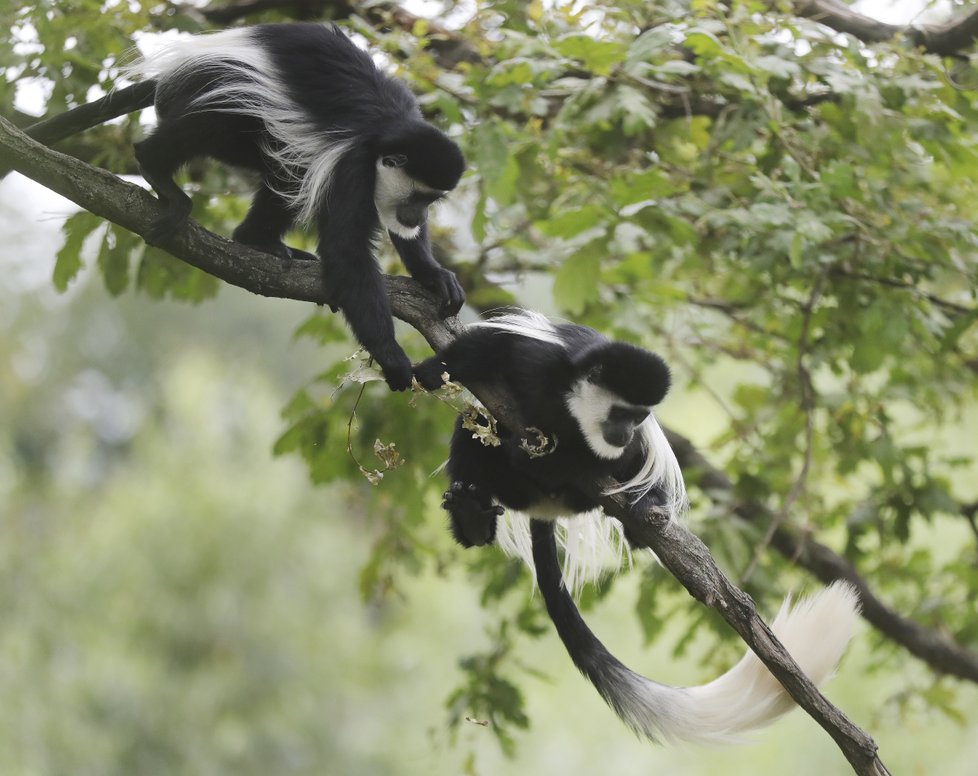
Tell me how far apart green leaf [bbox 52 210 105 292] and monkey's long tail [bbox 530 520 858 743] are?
1187 millimetres

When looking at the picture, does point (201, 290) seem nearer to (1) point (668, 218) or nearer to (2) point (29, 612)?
(1) point (668, 218)

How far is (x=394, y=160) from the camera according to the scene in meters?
2.31

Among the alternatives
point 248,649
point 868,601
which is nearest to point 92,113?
point 868,601

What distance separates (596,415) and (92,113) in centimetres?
128

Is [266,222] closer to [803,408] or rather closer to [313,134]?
[313,134]

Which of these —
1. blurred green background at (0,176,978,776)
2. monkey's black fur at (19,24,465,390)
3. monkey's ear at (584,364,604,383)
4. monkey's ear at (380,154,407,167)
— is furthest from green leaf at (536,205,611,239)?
blurred green background at (0,176,978,776)

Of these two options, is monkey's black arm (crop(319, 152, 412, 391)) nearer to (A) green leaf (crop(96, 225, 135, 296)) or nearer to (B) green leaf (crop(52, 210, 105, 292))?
(B) green leaf (crop(52, 210, 105, 292))

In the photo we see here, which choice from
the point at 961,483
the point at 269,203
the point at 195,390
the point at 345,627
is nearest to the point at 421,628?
the point at 345,627

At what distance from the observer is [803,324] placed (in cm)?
291

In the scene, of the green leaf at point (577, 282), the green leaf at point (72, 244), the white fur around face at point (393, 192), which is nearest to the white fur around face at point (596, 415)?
the green leaf at point (577, 282)

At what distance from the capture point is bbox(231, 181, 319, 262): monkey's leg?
8.16 feet

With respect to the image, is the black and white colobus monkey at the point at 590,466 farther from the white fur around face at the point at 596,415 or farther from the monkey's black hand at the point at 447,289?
the monkey's black hand at the point at 447,289

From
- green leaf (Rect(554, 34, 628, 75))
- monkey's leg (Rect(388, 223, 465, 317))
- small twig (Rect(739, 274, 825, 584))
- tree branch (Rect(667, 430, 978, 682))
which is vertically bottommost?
tree branch (Rect(667, 430, 978, 682))

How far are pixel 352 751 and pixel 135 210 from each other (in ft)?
31.8
